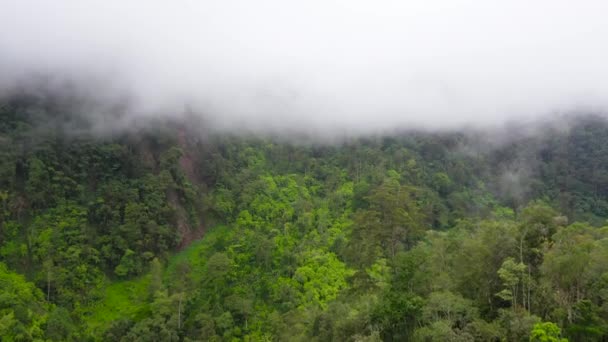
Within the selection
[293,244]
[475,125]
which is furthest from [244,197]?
[475,125]

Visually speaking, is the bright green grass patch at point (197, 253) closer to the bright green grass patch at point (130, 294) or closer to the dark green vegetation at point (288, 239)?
the bright green grass patch at point (130, 294)

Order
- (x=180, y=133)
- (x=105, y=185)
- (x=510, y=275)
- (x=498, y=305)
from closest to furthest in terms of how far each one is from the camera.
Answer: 1. (x=510, y=275)
2. (x=498, y=305)
3. (x=105, y=185)
4. (x=180, y=133)

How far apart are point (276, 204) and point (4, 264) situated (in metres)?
32.7

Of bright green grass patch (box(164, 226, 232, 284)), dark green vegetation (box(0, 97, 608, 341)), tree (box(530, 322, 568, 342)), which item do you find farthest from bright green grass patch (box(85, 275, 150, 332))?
tree (box(530, 322, 568, 342))

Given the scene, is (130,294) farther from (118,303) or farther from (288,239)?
(288,239)

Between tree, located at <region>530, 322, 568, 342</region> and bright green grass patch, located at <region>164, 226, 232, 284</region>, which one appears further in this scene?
bright green grass patch, located at <region>164, 226, 232, 284</region>

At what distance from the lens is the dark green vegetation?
2866 centimetres

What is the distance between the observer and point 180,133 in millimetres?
71812

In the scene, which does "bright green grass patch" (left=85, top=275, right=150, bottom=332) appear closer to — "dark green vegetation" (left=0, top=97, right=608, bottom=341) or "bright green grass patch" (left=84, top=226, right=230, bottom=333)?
"bright green grass patch" (left=84, top=226, right=230, bottom=333)

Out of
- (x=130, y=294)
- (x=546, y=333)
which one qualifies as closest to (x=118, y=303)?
(x=130, y=294)

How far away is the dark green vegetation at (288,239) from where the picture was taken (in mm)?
28656

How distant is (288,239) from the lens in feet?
180

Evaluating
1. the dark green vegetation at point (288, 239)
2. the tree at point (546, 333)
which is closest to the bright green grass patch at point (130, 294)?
the dark green vegetation at point (288, 239)

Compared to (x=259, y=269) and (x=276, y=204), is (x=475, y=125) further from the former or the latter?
(x=259, y=269)
